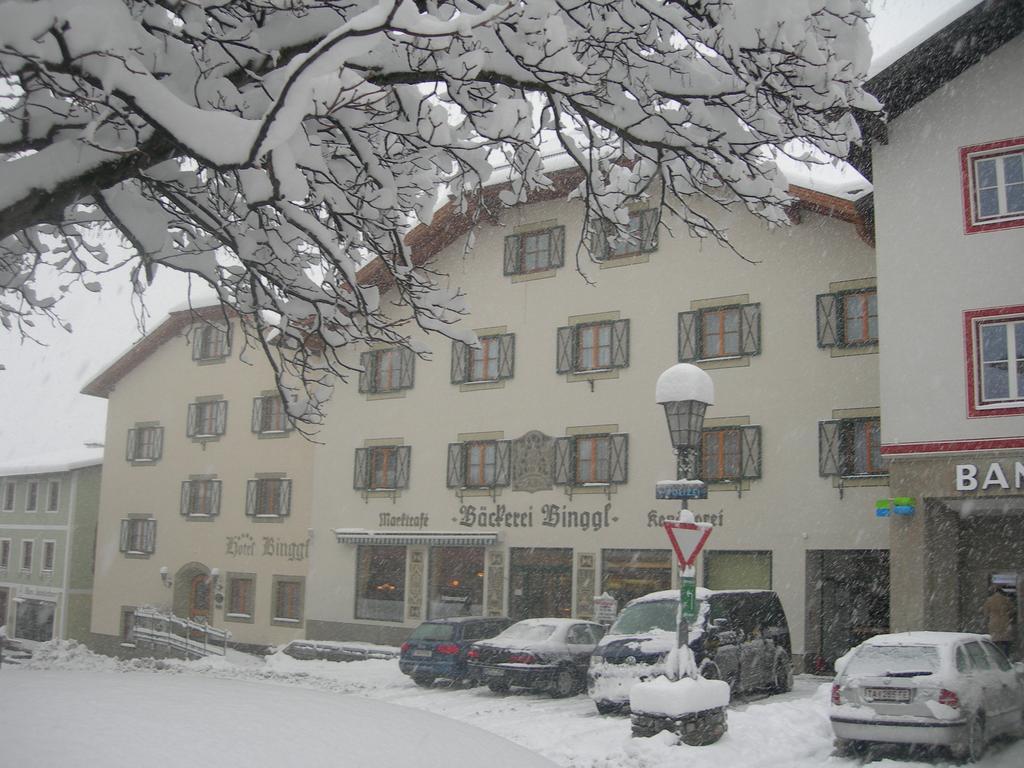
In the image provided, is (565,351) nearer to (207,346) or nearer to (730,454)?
(730,454)

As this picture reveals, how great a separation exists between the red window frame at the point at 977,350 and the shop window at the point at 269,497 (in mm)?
21006

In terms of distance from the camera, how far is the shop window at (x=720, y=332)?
77.5 ft

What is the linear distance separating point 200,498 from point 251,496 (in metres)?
2.53

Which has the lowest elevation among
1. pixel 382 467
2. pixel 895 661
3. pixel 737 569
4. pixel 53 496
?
pixel 895 661

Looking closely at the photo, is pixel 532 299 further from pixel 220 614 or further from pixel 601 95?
pixel 601 95

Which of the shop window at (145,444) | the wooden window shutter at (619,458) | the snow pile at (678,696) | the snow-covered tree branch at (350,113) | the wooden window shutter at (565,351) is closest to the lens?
the snow-covered tree branch at (350,113)

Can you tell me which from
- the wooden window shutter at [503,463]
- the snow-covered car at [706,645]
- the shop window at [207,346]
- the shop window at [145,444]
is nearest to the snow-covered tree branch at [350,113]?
the snow-covered car at [706,645]

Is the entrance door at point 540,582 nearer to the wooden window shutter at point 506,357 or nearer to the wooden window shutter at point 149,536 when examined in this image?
the wooden window shutter at point 506,357

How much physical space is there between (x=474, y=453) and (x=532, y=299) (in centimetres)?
423

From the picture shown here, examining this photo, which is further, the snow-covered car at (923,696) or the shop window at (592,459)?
the shop window at (592,459)

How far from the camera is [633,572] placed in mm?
24328

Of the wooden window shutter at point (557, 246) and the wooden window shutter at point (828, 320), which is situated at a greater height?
the wooden window shutter at point (557, 246)

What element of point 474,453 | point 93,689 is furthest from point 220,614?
point 93,689

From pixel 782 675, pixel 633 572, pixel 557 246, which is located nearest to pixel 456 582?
pixel 633 572
